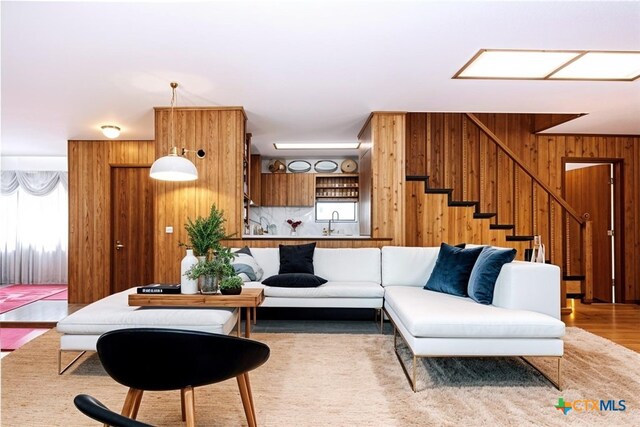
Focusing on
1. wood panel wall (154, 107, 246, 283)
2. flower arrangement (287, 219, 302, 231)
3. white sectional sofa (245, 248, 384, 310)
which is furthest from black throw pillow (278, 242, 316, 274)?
flower arrangement (287, 219, 302, 231)

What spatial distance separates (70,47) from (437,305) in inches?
144

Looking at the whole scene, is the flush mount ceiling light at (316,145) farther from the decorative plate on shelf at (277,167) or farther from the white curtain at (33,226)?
the white curtain at (33,226)

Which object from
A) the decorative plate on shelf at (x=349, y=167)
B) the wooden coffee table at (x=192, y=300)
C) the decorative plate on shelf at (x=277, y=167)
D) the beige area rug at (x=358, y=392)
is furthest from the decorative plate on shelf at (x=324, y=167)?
the wooden coffee table at (x=192, y=300)

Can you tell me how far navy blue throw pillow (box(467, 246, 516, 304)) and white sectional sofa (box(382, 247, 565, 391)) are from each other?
47mm

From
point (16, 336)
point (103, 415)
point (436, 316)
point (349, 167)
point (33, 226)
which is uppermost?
point (349, 167)

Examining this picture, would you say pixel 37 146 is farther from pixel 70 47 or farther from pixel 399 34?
pixel 399 34

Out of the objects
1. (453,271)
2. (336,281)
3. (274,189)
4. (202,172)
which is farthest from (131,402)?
(274,189)

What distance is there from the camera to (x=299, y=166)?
8398 millimetres

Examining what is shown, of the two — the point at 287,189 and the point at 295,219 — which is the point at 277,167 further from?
the point at 295,219

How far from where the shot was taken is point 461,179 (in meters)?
6.30

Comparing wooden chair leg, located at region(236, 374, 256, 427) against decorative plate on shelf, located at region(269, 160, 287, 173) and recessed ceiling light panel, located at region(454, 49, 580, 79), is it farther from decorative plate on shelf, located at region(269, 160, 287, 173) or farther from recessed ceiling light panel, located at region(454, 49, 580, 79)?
decorative plate on shelf, located at region(269, 160, 287, 173)

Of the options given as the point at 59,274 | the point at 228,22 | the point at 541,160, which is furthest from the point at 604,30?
the point at 59,274

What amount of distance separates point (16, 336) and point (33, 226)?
15.8 ft

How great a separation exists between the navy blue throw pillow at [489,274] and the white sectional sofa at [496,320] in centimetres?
5
